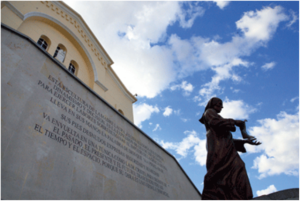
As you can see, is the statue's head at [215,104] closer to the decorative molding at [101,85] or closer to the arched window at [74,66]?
the decorative molding at [101,85]

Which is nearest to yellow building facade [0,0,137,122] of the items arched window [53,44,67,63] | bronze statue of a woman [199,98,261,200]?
arched window [53,44,67,63]

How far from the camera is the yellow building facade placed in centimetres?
1288

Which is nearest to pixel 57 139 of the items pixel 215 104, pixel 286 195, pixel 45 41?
pixel 215 104

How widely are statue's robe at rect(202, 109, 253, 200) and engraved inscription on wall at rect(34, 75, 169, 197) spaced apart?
14.0ft

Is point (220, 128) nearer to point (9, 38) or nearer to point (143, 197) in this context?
point (143, 197)

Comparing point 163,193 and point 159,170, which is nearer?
point 163,193

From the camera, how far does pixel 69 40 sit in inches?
650

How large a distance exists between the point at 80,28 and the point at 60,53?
3.25 meters

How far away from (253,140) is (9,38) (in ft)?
24.4

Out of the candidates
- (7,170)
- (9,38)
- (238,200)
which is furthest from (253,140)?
(9,38)

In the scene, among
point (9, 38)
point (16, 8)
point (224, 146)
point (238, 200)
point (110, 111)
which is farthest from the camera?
point (16, 8)

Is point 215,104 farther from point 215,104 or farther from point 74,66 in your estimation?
point 74,66

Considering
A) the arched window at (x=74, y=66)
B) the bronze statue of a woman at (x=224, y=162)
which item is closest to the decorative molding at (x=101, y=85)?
the arched window at (x=74, y=66)

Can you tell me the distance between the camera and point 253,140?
494cm
